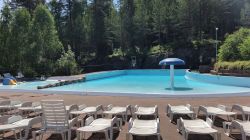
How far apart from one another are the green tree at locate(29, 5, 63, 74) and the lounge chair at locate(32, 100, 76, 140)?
21.9m

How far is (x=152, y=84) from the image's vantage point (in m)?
22.3

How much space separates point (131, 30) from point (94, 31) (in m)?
4.58

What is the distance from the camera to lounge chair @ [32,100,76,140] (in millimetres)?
6293

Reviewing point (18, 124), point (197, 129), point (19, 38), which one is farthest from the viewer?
point (19, 38)

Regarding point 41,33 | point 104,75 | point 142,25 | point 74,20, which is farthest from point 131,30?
point 41,33

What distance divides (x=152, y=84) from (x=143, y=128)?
16190mm

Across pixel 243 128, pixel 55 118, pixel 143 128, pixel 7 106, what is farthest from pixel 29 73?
pixel 243 128

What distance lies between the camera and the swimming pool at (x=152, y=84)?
16200 mm

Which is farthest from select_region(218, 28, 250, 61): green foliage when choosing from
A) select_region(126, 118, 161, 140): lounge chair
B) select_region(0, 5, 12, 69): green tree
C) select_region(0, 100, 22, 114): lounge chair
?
select_region(126, 118, 161, 140): lounge chair

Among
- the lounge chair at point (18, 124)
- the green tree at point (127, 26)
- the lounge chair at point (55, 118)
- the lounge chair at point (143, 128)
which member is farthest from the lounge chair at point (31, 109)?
the green tree at point (127, 26)

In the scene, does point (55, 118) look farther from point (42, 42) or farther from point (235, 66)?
point (42, 42)

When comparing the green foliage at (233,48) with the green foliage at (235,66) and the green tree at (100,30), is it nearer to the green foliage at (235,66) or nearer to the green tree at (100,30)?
the green foliage at (235,66)

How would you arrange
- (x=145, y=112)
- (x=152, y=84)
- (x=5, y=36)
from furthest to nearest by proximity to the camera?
1. (x=5, y=36)
2. (x=152, y=84)
3. (x=145, y=112)

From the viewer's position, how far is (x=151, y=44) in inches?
1665
